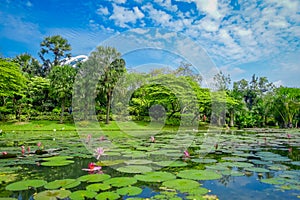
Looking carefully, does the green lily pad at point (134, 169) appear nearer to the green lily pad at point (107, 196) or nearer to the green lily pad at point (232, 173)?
the green lily pad at point (107, 196)

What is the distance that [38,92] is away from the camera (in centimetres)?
2700

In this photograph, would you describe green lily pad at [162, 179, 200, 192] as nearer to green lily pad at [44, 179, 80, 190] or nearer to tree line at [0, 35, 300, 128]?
green lily pad at [44, 179, 80, 190]

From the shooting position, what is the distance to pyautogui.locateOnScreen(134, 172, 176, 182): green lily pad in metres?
4.04

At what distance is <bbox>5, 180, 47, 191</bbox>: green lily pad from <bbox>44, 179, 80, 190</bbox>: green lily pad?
0.16 metres

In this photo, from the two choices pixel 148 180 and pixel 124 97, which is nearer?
pixel 148 180

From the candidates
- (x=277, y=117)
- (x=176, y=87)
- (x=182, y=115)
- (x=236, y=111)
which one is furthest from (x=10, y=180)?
(x=277, y=117)

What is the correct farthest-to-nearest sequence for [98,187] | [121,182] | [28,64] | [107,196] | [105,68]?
[28,64], [105,68], [121,182], [98,187], [107,196]

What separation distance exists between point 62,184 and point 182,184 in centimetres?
198

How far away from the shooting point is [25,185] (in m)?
3.71

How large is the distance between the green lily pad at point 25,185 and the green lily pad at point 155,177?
5.39 feet

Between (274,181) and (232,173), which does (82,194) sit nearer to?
(232,173)

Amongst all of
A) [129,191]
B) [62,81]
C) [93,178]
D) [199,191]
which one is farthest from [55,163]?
[62,81]

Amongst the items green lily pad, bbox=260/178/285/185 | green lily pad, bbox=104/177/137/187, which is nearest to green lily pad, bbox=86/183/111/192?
green lily pad, bbox=104/177/137/187

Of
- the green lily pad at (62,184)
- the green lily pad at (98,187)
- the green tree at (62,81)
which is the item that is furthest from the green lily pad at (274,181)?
the green tree at (62,81)
